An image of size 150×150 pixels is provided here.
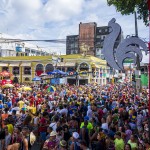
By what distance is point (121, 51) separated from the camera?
903cm

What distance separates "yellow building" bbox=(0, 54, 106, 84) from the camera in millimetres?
50031

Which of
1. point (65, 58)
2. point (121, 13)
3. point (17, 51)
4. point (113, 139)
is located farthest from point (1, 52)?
point (113, 139)

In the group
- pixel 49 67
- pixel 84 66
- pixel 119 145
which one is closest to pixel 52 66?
pixel 49 67

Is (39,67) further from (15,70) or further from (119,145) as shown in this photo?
(119,145)

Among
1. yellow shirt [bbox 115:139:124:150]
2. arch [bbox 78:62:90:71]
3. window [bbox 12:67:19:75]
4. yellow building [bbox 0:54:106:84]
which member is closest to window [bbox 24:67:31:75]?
yellow building [bbox 0:54:106:84]

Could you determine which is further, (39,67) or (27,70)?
(27,70)

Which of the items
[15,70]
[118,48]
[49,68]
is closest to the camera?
[118,48]

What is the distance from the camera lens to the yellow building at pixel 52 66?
50.0 m

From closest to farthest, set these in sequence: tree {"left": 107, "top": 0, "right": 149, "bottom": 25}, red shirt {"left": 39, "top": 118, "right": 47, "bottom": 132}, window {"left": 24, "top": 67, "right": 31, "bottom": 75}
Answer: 1. red shirt {"left": 39, "top": 118, "right": 47, "bottom": 132}
2. tree {"left": 107, "top": 0, "right": 149, "bottom": 25}
3. window {"left": 24, "top": 67, "right": 31, "bottom": 75}

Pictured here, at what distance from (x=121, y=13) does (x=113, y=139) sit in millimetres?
7079

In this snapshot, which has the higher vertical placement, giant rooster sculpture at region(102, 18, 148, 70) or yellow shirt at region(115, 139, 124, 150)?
giant rooster sculpture at region(102, 18, 148, 70)

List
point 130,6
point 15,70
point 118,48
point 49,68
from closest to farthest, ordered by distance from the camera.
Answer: point 118,48 < point 130,6 < point 49,68 < point 15,70

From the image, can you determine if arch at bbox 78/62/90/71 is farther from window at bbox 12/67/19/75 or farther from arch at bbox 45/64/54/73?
window at bbox 12/67/19/75

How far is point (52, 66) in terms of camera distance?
52.3 meters
